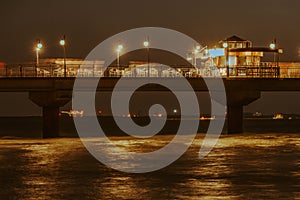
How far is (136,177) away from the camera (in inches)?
1120

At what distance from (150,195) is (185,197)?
4.28 feet

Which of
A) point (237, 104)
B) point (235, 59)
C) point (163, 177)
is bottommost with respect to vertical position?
point (163, 177)

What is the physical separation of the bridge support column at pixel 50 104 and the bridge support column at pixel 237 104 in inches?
567

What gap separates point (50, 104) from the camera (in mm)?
59188

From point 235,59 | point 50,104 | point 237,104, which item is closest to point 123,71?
point 50,104

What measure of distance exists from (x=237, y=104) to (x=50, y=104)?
16.7 meters

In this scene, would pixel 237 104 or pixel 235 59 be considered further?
pixel 235 59

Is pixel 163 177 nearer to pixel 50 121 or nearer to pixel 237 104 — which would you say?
pixel 50 121

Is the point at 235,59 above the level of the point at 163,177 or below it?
above

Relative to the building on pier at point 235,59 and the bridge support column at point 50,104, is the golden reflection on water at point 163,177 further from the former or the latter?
the building on pier at point 235,59

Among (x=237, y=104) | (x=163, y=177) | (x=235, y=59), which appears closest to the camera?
(x=163, y=177)

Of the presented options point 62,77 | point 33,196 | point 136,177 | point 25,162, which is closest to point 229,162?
point 136,177

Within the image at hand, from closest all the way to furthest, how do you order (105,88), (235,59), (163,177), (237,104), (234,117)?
(163,177)
(105,88)
(237,104)
(234,117)
(235,59)

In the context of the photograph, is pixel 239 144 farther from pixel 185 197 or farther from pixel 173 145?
pixel 185 197
